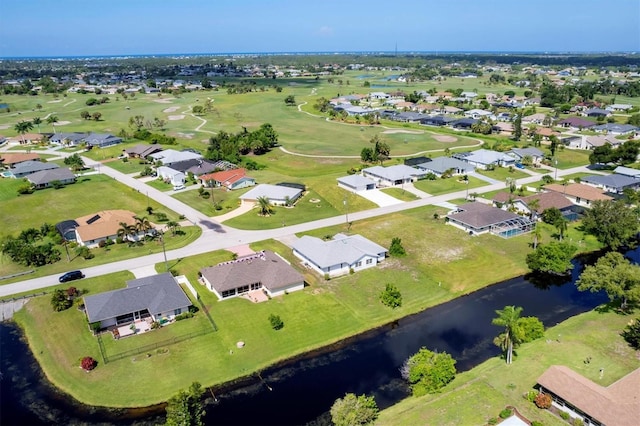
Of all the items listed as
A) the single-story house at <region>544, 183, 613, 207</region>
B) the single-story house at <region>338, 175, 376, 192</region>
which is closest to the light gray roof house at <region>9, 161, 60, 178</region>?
the single-story house at <region>338, 175, 376, 192</region>

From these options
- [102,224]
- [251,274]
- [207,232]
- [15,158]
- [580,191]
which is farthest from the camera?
[15,158]

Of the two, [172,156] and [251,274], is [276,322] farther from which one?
[172,156]

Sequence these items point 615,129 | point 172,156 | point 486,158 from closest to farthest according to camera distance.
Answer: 1. point 486,158
2. point 172,156
3. point 615,129

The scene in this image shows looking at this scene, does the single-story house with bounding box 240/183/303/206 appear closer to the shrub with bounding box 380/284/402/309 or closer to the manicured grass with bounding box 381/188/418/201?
the manicured grass with bounding box 381/188/418/201

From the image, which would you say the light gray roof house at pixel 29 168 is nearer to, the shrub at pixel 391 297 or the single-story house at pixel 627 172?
the shrub at pixel 391 297

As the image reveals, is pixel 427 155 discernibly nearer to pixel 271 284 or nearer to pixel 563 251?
pixel 563 251

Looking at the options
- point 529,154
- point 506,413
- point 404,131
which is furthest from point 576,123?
point 506,413

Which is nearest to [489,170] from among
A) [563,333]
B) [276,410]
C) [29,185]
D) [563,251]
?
[563,251]
